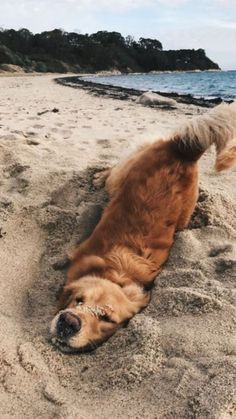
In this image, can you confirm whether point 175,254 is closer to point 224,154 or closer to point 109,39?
point 224,154

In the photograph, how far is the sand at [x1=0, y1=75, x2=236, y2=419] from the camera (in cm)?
191

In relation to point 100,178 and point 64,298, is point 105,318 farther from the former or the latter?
point 100,178

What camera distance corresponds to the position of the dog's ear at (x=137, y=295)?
2668mm

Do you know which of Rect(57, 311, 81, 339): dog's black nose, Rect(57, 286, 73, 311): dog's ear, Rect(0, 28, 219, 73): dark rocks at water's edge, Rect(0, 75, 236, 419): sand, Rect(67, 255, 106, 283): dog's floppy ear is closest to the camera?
Rect(0, 75, 236, 419): sand

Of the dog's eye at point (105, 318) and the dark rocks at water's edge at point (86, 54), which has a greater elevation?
the dog's eye at point (105, 318)

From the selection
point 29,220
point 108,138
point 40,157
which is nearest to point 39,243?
point 29,220

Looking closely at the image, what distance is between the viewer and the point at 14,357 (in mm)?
2262

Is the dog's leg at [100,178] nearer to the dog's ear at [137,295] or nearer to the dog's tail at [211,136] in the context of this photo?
the dog's tail at [211,136]

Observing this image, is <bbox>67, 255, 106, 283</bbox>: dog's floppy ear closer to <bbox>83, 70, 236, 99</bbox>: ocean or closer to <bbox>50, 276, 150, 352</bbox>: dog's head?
<bbox>50, 276, 150, 352</bbox>: dog's head

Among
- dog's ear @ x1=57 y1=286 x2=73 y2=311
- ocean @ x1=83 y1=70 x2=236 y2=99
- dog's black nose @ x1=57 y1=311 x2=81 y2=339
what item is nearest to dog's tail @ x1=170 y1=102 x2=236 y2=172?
dog's ear @ x1=57 y1=286 x2=73 y2=311

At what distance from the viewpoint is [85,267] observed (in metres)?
2.81

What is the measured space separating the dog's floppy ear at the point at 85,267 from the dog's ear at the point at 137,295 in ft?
0.64

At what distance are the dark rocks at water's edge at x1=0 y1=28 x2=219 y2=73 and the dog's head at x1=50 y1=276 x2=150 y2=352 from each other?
41194 millimetres

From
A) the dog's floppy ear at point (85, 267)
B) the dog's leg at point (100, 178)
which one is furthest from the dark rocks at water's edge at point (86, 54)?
the dog's floppy ear at point (85, 267)
